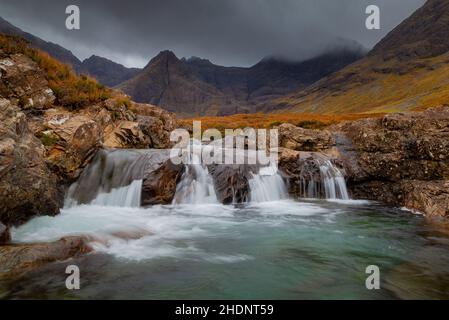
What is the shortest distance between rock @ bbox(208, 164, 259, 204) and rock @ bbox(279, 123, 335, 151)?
5.98 metres

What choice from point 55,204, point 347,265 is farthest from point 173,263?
point 55,204

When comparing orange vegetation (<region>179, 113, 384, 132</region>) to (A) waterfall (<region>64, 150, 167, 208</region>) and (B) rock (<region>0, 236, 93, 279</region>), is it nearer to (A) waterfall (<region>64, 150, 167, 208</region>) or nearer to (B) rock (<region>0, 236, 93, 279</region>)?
(A) waterfall (<region>64, 150, 167, 208</region>)

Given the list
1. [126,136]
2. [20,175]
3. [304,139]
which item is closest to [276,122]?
[304,139]

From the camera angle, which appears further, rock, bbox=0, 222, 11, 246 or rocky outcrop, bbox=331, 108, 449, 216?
rocky outcrop, bbox=331, 108, 449, 216

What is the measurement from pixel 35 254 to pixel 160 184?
8448 millimetres

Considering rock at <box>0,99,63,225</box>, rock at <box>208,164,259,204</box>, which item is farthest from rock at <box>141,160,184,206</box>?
rock at <box>0,99,63,225</box>

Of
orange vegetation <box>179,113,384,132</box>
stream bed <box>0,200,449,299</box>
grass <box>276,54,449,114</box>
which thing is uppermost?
grass <box>276,54,449,114</box>

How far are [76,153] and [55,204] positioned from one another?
333cm

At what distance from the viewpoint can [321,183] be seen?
19.3 metres

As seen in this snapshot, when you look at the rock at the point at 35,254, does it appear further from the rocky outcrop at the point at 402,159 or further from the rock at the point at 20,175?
the rocky outcrop at the point at 402,159

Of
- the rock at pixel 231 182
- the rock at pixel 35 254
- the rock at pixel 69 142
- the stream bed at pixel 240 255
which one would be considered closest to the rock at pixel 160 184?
the stream bed at pixel 240 255

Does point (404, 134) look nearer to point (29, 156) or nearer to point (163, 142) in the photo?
point (163, 142)

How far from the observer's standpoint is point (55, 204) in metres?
12.0

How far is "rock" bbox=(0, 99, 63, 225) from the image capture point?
9.52 meters
